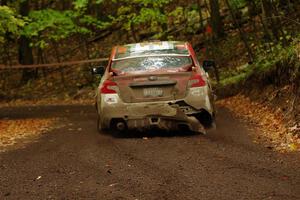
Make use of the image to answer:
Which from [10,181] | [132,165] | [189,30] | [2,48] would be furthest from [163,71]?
[2,48]

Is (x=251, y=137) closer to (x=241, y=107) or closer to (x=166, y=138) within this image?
(x=166, y=138)

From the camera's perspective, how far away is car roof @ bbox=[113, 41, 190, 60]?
10.9 metres

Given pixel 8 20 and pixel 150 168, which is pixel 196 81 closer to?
pixel 150 168

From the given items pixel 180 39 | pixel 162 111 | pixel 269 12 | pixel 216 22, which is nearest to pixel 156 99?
pixel 162 111

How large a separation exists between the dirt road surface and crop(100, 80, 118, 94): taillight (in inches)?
37.5

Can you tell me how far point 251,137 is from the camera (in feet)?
32.5

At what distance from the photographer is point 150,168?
7480 mm

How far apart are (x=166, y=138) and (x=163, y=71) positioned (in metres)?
1.29

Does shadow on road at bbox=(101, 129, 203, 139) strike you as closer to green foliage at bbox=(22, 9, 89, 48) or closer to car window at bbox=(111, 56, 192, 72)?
car window at bbox=(111, 56, 192, 72)

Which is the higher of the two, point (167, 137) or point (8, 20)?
point (8, 20)

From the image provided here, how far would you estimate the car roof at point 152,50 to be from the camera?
35.8 feet

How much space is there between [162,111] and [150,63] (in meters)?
1.17

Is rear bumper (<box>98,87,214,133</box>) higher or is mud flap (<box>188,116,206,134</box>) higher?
rear bumper (<box>98,87,214,133</box>)

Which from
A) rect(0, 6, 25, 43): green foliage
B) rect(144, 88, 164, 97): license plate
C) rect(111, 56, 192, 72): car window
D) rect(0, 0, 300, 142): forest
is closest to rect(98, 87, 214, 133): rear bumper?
rect(144, 88, 164, 97): license plate
